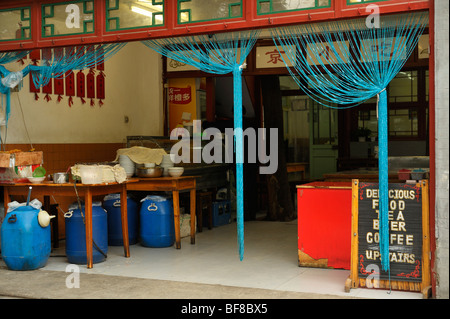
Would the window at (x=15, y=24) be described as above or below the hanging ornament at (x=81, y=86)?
above

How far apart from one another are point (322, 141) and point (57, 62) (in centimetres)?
866

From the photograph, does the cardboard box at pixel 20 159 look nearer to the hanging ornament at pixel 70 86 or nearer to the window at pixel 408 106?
the hanging ornament at pixel 70 86

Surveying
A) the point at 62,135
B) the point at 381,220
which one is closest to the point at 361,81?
the point at 381,220

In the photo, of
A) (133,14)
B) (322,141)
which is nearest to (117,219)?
(133,14)

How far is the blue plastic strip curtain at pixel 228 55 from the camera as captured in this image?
607 centimetres

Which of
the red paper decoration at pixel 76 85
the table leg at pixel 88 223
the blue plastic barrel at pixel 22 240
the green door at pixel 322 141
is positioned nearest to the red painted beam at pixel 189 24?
the red paper decoration at pixel 76 85

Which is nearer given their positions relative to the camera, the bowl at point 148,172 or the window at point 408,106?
the bowl at point 148,172

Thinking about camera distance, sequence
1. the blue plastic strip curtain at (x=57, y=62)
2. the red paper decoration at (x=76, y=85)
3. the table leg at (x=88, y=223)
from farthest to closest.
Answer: the red paper decoration at (x=76, y=85) → the blue plastic strip curtain at (x=57, y=62) → the table leg at (x=88, y=223)

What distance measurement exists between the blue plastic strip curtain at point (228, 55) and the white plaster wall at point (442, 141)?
189cm

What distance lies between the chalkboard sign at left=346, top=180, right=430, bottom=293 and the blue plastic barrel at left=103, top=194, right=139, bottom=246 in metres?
3.62

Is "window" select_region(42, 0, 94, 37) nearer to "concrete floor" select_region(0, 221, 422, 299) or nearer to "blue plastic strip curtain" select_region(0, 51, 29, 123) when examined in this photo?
"blue plastic strip curtain" select_region(0, 51, 29, 123)

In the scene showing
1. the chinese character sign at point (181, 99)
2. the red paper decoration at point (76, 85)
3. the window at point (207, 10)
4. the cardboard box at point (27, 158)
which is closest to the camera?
the window at point (207, 10)

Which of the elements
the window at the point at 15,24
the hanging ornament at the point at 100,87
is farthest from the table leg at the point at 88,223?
the hanging ornament at the point at 100,87

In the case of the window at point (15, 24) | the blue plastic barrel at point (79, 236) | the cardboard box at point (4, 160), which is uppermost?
the window at point (15, 24)
